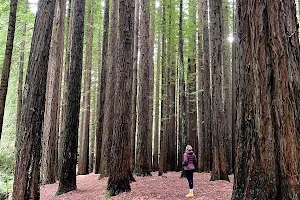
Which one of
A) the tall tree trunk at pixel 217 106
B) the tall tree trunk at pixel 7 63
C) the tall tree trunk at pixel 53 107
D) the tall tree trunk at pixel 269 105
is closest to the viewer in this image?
the tall tree trunk at pixel 269 105

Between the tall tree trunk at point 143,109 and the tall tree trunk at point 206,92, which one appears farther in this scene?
the tall tree trunk at point 206,92

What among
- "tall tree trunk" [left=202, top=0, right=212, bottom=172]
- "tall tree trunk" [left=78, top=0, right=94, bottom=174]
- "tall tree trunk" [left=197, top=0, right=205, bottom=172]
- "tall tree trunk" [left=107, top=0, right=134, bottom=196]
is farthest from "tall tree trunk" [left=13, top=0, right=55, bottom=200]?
"tall tree trunk" [left=197, top=0, right=205, bottom=172]

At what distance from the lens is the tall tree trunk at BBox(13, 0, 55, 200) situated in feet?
19.3

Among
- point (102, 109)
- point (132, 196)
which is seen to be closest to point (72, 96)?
point (132, 196)

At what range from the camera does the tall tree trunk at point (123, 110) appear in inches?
312

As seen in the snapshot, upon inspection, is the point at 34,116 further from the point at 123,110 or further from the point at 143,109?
the point at 143,109

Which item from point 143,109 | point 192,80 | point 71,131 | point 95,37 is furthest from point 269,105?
point 95,37

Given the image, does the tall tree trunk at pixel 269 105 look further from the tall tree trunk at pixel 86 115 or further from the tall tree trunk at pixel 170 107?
the tall tree trunk at pixel 170 107

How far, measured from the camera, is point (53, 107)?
1168 centimetres

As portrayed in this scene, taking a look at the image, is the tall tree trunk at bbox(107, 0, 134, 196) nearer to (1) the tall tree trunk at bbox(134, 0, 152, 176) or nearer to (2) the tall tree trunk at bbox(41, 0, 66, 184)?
(1) the tall tree trunk at bbox(134, 0, 152, 176)

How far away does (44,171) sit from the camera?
448 inches

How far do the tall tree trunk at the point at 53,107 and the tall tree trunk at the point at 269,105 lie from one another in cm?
920

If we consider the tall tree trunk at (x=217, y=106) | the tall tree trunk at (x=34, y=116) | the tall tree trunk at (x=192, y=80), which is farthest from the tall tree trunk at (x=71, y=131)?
the tall tree trunk at (x=192, y=80)

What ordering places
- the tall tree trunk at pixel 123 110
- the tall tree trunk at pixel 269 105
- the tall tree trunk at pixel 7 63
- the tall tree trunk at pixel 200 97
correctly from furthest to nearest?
the tall tree trunk at pixel 200 97, the tall tree trunk at pixel 7 63, the tall tree trunk at pixel 123 110, the tall tree trunk at pixel 269 105
